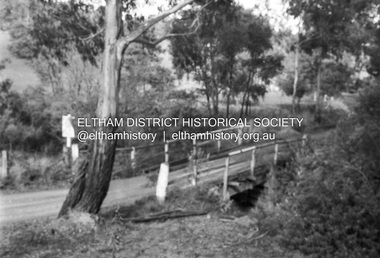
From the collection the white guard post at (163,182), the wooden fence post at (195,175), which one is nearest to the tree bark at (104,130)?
the white guard post at (163,182)

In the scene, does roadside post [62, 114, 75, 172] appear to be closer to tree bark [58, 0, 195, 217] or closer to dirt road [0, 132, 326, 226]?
dirt road [0, 132, 326, 226]

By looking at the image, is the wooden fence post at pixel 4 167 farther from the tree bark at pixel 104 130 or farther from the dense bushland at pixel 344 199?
the dense bushland at pixel 344 199

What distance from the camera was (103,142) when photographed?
718 cm

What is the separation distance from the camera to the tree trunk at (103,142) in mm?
7141

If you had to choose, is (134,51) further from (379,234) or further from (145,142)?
(379,234)

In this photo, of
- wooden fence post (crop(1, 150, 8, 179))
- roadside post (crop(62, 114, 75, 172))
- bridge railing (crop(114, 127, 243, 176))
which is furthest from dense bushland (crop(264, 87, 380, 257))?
wooden fence post (crop(1, 150, 8, 179))

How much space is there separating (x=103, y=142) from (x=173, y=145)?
850cm

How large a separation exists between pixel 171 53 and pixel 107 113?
1502 cm

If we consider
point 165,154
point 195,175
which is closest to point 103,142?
point 195,175

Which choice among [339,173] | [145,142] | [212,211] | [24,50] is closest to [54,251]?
[212,211]

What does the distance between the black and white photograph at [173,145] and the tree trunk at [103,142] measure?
0.03 meters

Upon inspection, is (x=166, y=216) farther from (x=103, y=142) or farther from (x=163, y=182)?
(x=103, y=142)

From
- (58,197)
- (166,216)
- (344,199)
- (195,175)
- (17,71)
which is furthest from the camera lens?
(17,71)

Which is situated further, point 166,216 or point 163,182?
point 163,182
